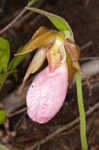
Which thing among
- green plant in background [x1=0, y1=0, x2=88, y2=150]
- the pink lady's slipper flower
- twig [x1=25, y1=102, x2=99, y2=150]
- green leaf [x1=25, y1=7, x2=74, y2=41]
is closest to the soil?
twig [x1=25, y1=102, x2=99, y2=150]

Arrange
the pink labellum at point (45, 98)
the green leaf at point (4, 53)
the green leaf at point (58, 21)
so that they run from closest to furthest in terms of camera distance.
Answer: the green leaf at point (58, 21)
the pink labellum at point (45, 98)
the green leaf at point (4, 53)

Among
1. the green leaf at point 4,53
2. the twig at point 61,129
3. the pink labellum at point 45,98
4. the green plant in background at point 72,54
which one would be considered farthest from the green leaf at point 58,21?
the twig at point 61,129

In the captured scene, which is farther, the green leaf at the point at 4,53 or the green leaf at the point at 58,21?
the green leaf at the point at 4,53

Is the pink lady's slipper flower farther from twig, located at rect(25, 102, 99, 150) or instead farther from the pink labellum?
twig, located at rect(25, 102, 99, 150)

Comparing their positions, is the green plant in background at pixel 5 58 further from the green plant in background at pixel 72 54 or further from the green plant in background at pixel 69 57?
the green plant in background at pixel 72 54

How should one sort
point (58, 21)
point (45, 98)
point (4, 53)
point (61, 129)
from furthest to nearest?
point (61, 129)
point (4, 53)
point (45, 98)
point (58, 21)

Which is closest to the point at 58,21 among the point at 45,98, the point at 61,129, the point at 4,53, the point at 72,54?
the point at 72,54

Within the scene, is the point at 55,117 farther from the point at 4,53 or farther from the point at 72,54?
the point at 72,54

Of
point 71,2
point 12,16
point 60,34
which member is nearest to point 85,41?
point 71,2
